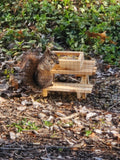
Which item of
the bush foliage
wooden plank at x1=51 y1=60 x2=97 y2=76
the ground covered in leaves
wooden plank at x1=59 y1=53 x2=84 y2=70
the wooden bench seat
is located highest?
the bush foliage

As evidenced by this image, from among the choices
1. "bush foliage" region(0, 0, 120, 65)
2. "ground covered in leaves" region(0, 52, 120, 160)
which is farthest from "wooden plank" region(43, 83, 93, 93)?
"bush foliage" region(0, 0, 120, 65)

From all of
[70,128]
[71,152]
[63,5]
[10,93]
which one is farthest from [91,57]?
[71,152]

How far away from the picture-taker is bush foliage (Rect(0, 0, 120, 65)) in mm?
6422

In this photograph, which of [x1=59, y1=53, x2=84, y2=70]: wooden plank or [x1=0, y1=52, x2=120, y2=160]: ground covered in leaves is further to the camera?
[x1=59, y1=53, x2=84, y2=70]: wooden plank

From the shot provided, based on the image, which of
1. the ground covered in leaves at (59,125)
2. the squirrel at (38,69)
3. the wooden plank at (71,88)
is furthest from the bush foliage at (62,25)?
the wooden plank at (71,88)

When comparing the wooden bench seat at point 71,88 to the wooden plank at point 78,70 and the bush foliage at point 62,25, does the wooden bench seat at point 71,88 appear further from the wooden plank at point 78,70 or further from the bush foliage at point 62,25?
the bush foliage at point 62,25

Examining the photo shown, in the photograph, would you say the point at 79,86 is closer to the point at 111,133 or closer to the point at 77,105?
the point at 77,105

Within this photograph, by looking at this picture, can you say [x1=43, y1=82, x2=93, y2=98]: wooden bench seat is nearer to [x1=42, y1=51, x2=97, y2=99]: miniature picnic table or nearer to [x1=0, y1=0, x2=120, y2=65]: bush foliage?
[x1=42, y1=51, x2=97, y2=99]: miniature picnic table

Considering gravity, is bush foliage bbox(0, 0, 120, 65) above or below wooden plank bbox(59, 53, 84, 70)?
above

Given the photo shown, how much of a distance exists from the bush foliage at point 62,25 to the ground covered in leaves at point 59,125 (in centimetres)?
140

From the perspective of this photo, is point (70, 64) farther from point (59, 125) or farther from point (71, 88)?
point (59, 125)

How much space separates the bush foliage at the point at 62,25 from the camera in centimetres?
642

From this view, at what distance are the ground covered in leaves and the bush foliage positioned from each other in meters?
1.40

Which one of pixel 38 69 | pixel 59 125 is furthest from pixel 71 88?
pixel 59 125
